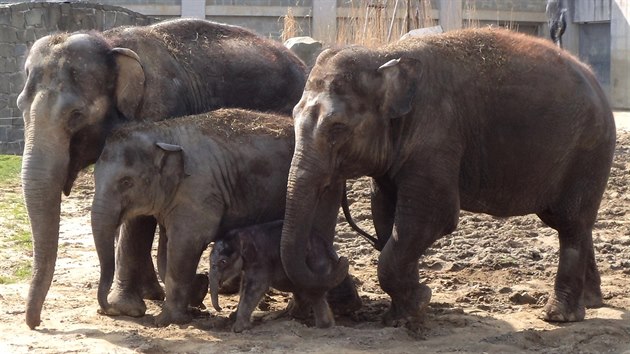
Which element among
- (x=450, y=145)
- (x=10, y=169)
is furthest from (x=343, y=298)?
(x=10, y=169)

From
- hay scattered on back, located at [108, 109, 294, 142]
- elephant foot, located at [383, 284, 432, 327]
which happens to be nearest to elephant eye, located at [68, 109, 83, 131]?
hay scattered on back, located at [108, 109, 294, 142]

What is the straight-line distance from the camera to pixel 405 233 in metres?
6.68

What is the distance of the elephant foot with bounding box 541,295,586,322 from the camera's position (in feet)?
23.1

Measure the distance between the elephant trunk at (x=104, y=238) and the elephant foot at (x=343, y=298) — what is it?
1.32 m

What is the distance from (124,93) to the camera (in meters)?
7.06

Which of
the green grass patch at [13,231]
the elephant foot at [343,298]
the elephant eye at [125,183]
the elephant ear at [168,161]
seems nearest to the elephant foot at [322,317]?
the elephant foot at [343,298]

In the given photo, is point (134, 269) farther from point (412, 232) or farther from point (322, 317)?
point (412, 232)

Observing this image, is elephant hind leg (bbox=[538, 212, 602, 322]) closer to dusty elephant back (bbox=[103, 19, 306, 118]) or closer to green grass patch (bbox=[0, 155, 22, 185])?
dusty elephant back (bbox=[103, 19, 306, 118])

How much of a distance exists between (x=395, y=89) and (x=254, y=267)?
3.97ft

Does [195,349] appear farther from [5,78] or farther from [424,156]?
[5,78]

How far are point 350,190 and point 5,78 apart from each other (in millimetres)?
7603

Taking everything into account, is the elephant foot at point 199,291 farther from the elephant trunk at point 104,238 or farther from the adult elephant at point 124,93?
the elephant trunk at point 104,238

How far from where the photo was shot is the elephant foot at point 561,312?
7.04m

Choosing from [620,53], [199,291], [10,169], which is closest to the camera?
[199,291]
